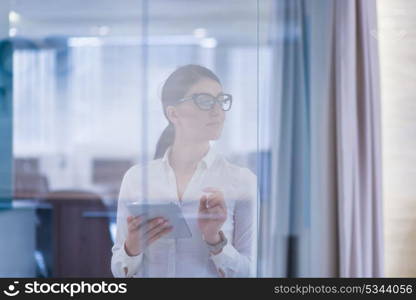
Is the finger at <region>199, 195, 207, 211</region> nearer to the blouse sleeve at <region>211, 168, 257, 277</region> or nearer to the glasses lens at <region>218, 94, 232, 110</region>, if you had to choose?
the blouse sleeve at <region>211, 168, 257, 277</region>

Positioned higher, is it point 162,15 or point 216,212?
point 162,15

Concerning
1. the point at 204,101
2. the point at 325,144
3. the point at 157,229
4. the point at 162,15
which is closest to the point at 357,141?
the point at 325,144

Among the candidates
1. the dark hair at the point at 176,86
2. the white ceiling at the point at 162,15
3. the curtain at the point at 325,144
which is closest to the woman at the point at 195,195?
the dark hair at the point at 176,86

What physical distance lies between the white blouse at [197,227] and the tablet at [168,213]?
18mm

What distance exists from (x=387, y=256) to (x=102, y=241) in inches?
54.2

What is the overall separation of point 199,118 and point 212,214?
405mm

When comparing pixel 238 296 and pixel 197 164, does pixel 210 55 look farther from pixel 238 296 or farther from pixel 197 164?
pixel 238 296

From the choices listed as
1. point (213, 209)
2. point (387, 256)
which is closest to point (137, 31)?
point (213, 209)

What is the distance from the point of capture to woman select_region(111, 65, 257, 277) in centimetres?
202

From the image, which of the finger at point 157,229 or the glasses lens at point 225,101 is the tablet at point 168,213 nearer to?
the finger at point 157,229

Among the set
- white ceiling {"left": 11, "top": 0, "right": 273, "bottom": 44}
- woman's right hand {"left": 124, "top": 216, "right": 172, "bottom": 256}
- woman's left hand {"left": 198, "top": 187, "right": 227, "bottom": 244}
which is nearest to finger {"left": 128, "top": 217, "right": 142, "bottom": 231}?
woman's right hand {"left": 124, "top": 216, "right": 172, "bottom": 256}

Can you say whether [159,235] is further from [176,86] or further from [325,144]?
[325,144]

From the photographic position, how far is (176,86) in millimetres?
2037

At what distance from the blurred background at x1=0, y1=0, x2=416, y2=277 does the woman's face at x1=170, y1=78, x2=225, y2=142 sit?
0.05 m
